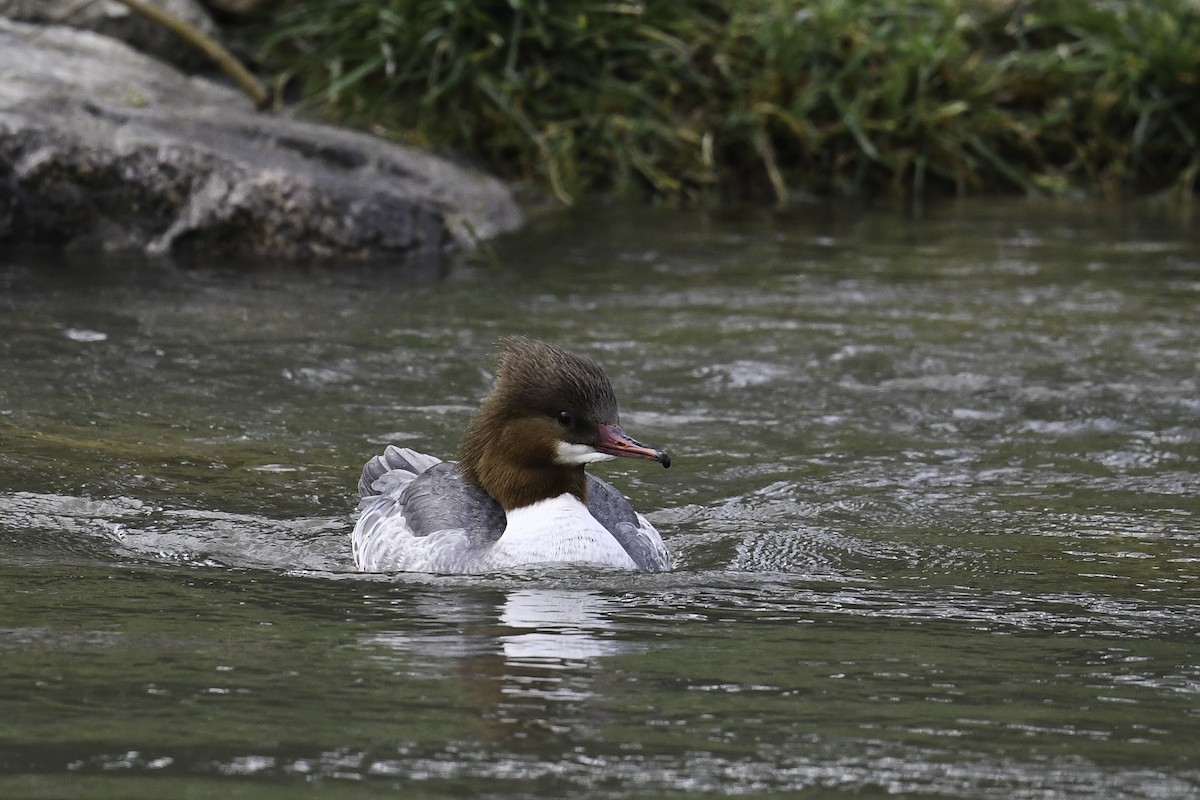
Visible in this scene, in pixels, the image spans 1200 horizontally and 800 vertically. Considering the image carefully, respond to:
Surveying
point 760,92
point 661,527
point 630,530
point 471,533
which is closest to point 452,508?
point 471,533

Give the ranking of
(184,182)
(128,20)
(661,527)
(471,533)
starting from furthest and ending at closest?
(128,20)
(184,182)
(661,527)
(471,533)

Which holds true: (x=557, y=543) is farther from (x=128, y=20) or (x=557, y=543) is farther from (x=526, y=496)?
(x=128, y=20)

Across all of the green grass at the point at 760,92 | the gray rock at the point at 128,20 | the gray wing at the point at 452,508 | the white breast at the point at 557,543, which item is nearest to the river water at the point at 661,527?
the white breast at the point at 557,543

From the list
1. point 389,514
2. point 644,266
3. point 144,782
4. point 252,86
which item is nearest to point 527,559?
point 389,514

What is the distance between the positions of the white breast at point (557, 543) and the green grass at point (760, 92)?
674 cm

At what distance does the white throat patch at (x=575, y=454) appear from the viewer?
5.83m

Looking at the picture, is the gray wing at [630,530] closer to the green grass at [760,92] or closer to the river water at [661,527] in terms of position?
the river water at [661,527]

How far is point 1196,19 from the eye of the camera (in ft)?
44.2

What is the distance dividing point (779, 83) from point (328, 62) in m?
3.07

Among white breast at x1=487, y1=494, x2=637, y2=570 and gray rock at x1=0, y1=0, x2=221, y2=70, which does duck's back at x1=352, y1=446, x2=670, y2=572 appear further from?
gray rock at x1=0, y1=0, x2=221, y2=70

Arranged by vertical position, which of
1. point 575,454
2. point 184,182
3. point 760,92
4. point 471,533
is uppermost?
point 760,92

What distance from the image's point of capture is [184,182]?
1040 centimetres

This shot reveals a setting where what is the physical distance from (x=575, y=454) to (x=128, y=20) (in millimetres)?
7674

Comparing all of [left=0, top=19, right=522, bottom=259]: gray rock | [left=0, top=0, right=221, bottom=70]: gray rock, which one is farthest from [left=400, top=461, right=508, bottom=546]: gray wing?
[left=0, top=0, right=221, bottom=70]: gray rock
